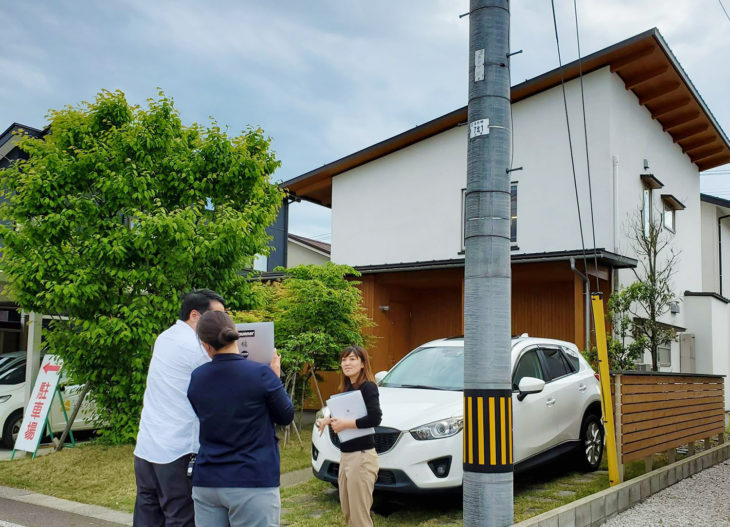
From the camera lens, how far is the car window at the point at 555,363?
838 centimetres

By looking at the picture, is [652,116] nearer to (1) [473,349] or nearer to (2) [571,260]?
(2) [571,260]

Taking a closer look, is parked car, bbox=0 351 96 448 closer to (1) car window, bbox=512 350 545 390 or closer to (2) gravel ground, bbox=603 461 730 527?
(1) car window, bbox=512 350 545 390

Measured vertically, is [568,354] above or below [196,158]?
below

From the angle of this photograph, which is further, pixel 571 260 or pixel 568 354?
pixel 571 260

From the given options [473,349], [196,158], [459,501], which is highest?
[196,158]

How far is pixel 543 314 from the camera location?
15508 millimetres

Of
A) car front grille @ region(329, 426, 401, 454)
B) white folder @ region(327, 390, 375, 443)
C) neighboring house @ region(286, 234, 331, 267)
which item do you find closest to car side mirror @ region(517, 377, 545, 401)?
car front grille @ region(329, 426, 401, 454)

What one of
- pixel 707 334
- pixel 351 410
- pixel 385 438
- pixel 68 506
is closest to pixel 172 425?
pixel 351 410

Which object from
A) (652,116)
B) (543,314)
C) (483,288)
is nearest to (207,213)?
(483,288)

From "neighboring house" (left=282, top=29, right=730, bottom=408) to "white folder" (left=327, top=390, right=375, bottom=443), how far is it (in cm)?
778

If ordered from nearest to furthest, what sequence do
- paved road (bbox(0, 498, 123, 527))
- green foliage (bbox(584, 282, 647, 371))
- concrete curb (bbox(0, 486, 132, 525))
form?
1. paved road (bbox(0, 498, 123, 527))
2. concrete curb (bbox(0, 486, 132, 525))
3. green foliage (bbox(584, 282, 647, 371))

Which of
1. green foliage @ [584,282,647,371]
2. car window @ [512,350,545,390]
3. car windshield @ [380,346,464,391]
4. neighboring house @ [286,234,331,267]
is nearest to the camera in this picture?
car windshield @ [380,346,464,391]

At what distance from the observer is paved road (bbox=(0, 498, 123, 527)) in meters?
6.55

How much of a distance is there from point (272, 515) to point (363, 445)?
1847 millimetres
